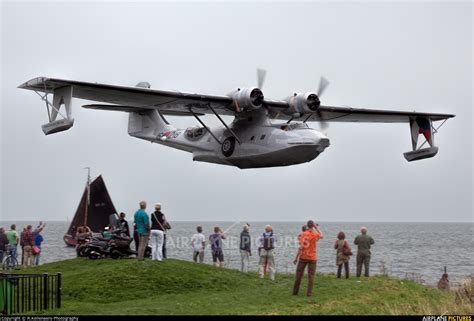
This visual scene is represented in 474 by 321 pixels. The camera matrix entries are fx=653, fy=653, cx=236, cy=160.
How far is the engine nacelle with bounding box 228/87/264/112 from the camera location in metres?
23.8

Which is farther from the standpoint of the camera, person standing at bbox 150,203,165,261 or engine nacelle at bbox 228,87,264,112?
engine nacelle at bbox 228,87,264,112

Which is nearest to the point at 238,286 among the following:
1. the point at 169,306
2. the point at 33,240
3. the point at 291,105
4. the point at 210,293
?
the point at 210,293

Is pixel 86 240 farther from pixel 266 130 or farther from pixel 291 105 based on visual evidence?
pixel 291 105

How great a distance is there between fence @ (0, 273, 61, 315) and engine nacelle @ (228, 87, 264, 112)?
32.3 feet

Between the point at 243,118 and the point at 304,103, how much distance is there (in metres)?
2.41

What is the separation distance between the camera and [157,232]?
19828 mm

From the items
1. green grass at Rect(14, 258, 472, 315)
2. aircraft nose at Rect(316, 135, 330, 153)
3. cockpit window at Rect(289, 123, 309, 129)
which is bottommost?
green grass at Rect(14, 258, 472, 315)

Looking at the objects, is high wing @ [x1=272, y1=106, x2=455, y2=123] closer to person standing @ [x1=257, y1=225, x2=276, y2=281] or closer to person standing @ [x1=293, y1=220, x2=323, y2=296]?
person standing @ [x1=257, y1=225, x2=276, y2=281]

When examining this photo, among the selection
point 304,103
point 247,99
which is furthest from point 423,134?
point 247,99

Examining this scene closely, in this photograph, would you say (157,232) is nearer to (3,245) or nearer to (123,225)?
(123,225)

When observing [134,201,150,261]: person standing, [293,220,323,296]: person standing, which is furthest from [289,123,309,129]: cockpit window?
[293,220,323,296]: person standing

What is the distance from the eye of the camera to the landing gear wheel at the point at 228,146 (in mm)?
25203

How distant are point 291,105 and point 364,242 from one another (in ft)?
21.5

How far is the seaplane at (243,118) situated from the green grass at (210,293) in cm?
495
